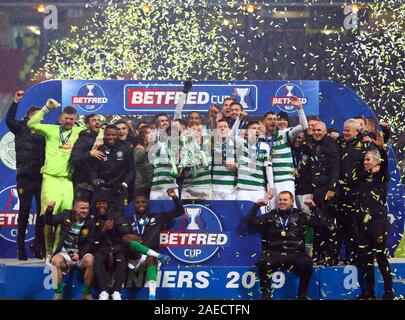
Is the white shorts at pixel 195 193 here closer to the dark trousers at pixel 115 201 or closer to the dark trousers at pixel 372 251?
the dark trousers at pixel 115 201

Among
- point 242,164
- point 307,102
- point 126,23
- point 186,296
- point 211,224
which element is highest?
point 126,23

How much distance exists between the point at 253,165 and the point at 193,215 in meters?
0.54

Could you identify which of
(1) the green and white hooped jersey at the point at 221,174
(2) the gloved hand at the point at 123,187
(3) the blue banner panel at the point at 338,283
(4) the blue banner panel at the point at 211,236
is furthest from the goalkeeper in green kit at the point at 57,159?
(3) the blue banner panel at the point at 338,283

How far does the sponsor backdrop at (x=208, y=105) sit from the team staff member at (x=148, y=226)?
0.18ft

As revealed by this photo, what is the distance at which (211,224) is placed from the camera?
22.0 ft

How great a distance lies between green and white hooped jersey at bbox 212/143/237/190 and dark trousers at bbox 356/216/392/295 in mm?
990

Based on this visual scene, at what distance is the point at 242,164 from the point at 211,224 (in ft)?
1.55

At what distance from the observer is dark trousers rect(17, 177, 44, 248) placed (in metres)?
6.92

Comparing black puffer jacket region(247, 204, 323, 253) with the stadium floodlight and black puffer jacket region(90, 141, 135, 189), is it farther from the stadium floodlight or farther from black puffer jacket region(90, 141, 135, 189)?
the stadium floodlight

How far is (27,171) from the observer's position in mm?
6984

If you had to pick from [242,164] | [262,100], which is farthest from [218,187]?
[262,100]

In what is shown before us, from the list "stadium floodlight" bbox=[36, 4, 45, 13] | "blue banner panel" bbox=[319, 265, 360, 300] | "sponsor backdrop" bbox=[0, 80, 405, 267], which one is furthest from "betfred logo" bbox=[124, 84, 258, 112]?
"blue banner panel" bbox=[319, 265, 360, 300]

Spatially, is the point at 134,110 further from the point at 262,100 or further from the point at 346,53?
the point at 346,53

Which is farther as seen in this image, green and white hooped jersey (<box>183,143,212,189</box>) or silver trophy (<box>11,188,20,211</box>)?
silver trophy (<box>11,188,20,211</box>)
